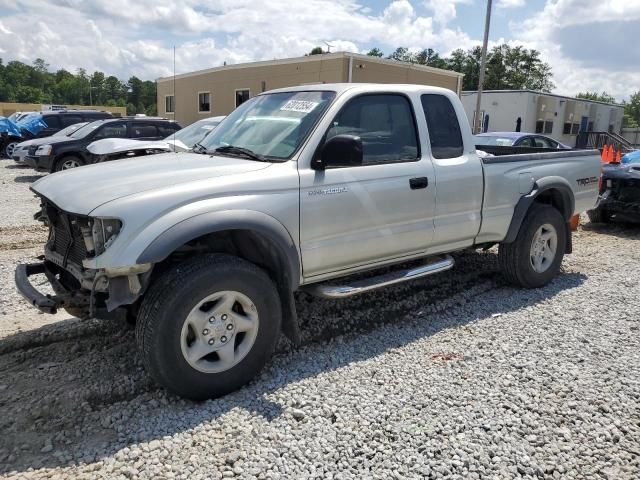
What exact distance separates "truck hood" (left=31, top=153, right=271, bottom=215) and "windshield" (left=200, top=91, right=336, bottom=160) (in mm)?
239

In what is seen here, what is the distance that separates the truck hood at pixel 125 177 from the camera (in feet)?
11.0

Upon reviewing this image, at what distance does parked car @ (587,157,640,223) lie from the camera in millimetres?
8906

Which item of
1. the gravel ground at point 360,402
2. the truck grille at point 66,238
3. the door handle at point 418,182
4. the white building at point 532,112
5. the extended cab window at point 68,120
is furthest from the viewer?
the white building at point 532,112

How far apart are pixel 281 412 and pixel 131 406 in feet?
3.06

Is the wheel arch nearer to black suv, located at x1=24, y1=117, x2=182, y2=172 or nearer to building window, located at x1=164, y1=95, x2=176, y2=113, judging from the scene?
black suv, located at x1=24, y1=117, x2=182, y2=172

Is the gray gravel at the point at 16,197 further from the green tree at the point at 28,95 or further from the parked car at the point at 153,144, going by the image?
the green tree at the point at 28,95

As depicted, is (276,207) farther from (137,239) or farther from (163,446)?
(163,446)

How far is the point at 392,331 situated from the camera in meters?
4.69

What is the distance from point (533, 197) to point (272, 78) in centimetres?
2404

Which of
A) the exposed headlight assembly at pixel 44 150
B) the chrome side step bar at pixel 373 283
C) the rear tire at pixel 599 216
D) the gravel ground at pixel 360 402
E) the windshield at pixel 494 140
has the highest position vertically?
the windshield at pixel 494 140

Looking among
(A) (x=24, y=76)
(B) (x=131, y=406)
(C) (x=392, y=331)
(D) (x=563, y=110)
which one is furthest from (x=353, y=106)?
(A) (x=24, y=76)

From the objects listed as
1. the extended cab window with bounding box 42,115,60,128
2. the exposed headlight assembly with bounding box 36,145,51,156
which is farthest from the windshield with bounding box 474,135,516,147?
the extended cab window with bounding box 42,115,60,128

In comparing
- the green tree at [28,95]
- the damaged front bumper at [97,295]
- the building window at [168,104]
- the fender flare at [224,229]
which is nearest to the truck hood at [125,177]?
the fender flare at [224,229]

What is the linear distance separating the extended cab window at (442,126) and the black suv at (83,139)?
10.9 metres
